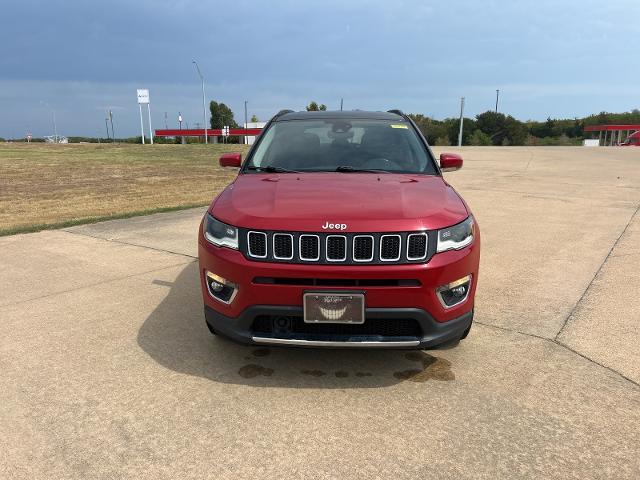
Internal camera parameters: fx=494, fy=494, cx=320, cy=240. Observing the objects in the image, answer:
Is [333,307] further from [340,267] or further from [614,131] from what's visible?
[614,131]

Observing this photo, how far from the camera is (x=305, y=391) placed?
2891 mm

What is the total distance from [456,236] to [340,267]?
29.2 inches

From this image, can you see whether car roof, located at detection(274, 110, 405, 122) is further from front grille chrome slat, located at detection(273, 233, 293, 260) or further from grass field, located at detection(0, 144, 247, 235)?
grass field, located at detection(0, 144, 247, 235)

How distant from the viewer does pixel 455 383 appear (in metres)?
2.99

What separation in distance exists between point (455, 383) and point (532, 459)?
715 mm

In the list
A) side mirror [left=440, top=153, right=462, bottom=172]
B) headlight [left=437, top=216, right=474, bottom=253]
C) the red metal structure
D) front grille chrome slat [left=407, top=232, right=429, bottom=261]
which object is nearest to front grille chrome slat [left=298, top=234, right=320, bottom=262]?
front grille chrome slat [left=407, top=232, right=429, bottom=261]

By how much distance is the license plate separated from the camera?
267 cm

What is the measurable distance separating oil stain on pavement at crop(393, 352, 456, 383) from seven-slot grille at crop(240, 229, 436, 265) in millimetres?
809

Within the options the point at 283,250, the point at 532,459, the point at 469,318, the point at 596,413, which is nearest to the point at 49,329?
the point at 283,250

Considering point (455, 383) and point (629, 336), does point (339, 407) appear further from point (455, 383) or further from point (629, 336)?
point (629, 336)

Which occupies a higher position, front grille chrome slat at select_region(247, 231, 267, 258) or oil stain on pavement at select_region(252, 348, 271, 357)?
front grille chrome slat at select_region(247, 231, 267, 258)

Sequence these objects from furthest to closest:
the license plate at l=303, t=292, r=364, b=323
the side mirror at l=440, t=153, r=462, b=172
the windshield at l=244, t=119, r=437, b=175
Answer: the side mirror at l=440, t=153, r=462, b=172
the windshield at l=244, t=119, r=437, b=175
the license plate at l=303, t=292, r=364, b=323

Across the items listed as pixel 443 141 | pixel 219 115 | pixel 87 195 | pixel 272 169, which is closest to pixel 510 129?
pixel 443 141

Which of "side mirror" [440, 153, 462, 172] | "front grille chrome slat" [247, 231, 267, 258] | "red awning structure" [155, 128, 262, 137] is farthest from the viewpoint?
"red awning structure" [155, 128, 262, 137]
